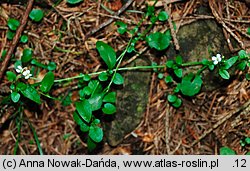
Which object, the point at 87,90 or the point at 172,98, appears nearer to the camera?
the point at 87,90

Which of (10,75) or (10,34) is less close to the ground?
(10,34)

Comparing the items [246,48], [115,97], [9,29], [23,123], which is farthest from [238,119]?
[9,29]

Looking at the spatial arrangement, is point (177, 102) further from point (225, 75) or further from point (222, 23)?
point (222, 23)

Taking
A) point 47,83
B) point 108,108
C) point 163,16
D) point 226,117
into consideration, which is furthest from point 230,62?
point 47,83

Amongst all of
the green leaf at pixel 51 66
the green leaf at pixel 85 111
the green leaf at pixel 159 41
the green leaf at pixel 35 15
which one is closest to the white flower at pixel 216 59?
the green leaf at pixel 159 41

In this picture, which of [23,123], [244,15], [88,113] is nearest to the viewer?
[88,113]

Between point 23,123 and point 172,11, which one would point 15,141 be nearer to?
point 23,123
